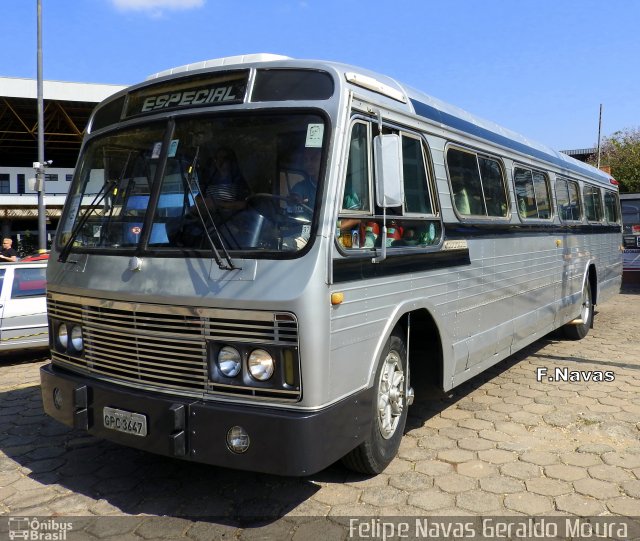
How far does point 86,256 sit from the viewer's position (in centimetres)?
402

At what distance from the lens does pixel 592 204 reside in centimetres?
993

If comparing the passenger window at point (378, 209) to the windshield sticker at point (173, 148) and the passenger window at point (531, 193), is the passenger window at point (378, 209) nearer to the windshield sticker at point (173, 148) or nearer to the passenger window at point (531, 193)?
the windshield sticker at point (173, 148)

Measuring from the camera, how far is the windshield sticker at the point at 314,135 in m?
3.46

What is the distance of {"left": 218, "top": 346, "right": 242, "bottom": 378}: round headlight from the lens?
131 inches

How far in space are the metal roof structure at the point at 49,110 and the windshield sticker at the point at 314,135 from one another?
21.5m

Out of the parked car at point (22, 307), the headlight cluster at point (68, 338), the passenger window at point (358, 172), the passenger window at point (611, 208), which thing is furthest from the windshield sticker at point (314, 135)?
the passenger window at point (611, 208)

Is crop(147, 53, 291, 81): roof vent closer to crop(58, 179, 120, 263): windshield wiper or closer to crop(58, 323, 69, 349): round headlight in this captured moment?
crop(58, 179, 120, 263): windshield wiper

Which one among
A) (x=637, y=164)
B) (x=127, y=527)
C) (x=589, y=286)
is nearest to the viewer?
(x=127, y=527)

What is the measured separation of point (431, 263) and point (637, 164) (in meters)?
35.2

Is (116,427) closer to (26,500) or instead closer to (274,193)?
(26,500)

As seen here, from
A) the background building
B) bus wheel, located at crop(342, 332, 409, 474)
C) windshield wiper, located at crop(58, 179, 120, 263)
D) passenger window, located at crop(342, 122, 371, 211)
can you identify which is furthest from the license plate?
the background building

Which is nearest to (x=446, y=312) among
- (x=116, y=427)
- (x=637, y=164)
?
(x=116, y=427)

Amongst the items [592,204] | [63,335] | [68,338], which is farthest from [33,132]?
[68,338]

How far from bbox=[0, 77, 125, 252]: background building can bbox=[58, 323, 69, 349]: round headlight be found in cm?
2058
